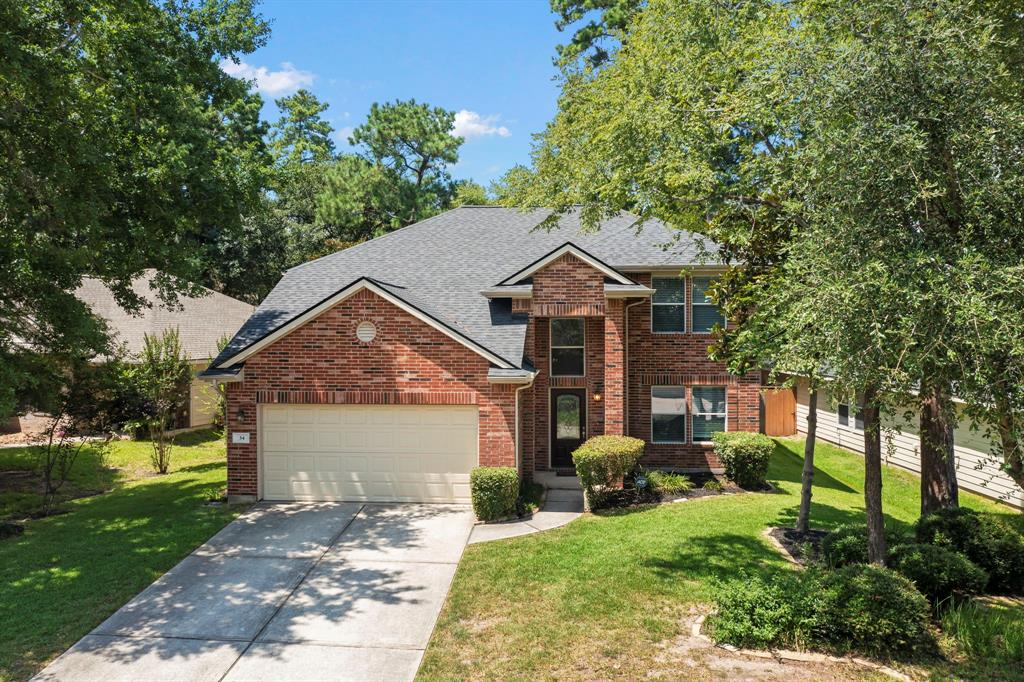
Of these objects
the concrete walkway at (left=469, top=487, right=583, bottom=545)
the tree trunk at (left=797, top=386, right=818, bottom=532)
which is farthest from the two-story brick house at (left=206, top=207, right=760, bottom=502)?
the tree trunk at (left=797, top=386, right=818, bottom=532)

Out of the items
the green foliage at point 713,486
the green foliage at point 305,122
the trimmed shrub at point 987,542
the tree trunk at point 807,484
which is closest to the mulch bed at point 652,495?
the green foliage at point 713,486

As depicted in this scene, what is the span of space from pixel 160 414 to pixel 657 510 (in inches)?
565

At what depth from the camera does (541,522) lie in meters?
12.2

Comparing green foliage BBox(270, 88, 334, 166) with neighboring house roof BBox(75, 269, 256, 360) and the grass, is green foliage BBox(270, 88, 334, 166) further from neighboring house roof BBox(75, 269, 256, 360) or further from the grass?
the grass

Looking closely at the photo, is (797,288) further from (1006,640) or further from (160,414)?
(160,414)

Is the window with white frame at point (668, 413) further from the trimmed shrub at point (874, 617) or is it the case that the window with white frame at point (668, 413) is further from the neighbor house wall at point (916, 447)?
the trimmed shrub at point (874, 617)

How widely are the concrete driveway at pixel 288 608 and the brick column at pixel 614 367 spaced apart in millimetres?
4950

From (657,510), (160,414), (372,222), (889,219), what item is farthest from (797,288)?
(372,222)

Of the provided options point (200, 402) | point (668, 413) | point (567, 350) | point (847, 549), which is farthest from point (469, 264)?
point (200, 402)

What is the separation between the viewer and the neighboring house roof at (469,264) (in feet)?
47.5

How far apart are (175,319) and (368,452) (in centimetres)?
1622

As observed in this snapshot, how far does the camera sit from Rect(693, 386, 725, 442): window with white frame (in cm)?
1702

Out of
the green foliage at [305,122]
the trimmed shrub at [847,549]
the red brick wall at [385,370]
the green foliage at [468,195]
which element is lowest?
the trimmed shrub at [847,549]

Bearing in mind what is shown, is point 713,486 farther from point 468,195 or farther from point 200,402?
point 468,195
